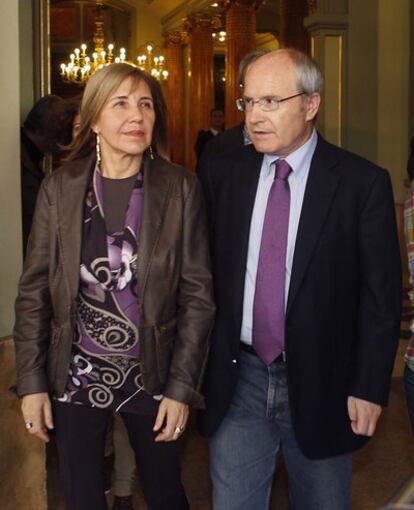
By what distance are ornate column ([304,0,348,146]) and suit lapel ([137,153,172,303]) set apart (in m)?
7.76

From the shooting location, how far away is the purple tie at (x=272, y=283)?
93.7 inches

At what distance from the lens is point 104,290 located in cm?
247

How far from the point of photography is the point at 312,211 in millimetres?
2365

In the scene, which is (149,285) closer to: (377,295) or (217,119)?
(377,295)

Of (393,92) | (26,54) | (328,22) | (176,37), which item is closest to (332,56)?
(328,22)

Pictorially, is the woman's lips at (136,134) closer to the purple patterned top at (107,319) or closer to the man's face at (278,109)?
the purple patterned top at (107,319)

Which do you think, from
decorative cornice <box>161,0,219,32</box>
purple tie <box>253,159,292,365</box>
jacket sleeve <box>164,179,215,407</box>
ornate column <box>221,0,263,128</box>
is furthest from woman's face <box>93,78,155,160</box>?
decorative cornice <box>161,0,219,32</box>

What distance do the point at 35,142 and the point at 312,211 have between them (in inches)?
79.1

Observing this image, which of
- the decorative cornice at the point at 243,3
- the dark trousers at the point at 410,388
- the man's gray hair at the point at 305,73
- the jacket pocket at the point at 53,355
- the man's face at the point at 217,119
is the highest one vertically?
the decorative cornice at the point at 243,3

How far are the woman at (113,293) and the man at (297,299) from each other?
11cm

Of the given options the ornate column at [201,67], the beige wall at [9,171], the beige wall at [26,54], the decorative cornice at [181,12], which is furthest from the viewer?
the ornate column at [201,67]

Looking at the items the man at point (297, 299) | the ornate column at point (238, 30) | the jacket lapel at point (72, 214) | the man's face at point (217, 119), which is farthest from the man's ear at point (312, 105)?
the ornate column at point (238, 30)

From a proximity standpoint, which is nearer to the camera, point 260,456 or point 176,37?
point 260,456

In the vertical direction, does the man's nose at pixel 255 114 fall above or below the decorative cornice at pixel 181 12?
below
